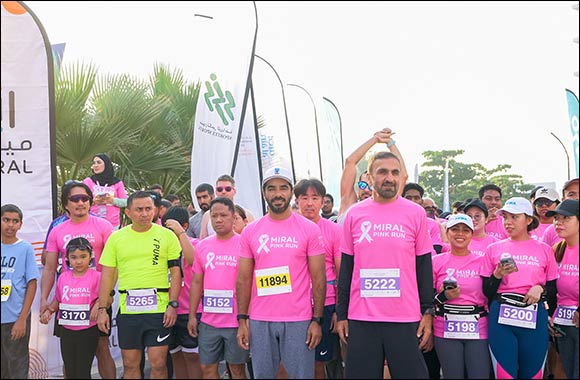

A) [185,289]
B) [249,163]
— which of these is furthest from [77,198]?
[249,163]

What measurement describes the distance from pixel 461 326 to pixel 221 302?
2.01m

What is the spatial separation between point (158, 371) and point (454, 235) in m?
2.81

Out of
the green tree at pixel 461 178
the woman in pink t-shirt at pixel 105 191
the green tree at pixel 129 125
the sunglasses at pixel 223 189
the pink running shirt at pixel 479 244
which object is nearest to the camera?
the pink running shirt at pixel 479 244

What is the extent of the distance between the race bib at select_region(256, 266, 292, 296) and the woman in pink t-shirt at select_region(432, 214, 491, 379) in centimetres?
127

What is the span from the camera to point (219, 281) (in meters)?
5.67

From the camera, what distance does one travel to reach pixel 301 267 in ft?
16.4

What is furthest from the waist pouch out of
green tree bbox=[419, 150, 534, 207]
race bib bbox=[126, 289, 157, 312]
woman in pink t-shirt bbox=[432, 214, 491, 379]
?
green tree bbox=[419, 150, 534, 207]

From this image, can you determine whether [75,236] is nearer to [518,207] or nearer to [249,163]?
[518,207]

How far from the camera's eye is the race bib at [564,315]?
5441mm

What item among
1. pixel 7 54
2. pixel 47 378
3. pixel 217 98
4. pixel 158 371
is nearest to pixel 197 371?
pixel 158 371

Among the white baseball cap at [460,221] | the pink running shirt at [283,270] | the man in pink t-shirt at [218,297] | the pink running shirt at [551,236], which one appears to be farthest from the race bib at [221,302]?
the pink running shirt at [551,236]

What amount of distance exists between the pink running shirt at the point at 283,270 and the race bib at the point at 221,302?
58 centimetres

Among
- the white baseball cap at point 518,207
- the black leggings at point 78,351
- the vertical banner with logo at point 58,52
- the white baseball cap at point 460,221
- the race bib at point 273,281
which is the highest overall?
the vertical banner with logo at point 58,52

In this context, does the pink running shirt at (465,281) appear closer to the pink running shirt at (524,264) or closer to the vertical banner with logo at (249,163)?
the pink running shirt at (524,264)
